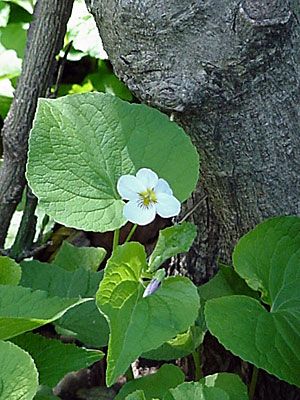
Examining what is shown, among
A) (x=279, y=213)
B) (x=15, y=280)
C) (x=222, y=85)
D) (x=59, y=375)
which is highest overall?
(x=222, y=85)

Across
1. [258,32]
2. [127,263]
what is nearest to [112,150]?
[127,263]

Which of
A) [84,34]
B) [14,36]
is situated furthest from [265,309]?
[14,36]

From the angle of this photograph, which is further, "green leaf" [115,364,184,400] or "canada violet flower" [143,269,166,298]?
"green leaf" [115,364,184,400]

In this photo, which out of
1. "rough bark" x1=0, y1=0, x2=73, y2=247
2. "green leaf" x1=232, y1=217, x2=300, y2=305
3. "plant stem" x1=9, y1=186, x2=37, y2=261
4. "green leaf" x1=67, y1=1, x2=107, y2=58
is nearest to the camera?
"green leaf" x1=232, y1=217, x2=300, y2=305

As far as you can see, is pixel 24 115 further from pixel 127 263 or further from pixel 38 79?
pixel 127 263

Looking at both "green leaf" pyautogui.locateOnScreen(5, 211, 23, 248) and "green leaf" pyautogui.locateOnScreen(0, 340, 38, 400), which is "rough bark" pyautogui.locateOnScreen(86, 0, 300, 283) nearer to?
"green leaf" pyautogui.locateOnScreen(0, 340, 38, 400)

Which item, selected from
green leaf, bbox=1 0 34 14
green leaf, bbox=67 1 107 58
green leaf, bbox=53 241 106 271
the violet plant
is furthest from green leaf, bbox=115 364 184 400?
green leaf, bbox=1 0 34 14

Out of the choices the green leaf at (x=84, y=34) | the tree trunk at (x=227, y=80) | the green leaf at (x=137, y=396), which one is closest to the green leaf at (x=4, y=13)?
the green leaf at (x=84, y=34)
